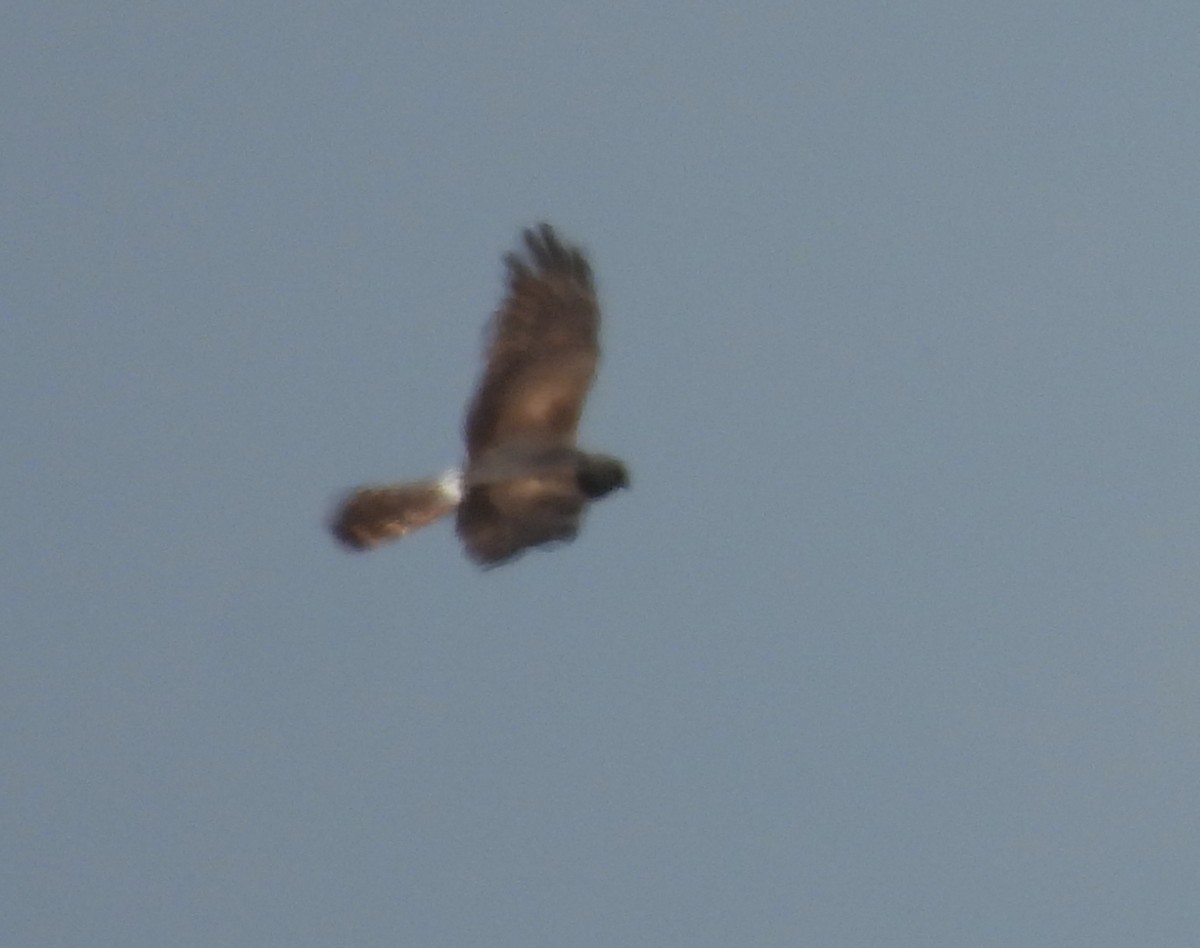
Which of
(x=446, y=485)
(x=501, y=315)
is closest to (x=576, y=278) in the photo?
(x=501, y=315)

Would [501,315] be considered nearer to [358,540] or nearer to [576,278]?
[576,278]

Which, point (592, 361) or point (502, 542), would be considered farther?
point (592, 361)

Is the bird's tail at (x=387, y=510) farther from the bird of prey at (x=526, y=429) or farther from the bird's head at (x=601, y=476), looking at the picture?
the bird's head at (x=601, y=476)

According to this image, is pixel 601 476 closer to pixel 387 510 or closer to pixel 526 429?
pixel 526 429

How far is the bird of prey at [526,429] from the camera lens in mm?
11852

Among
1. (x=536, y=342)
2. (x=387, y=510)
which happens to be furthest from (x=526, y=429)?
(x=387, y=510)

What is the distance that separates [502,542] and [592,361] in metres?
1.43

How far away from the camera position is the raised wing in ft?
39.6

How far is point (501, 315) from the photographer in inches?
478

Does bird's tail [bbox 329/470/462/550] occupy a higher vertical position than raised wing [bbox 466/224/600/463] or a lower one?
lower

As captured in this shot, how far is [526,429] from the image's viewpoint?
12180 millimetres

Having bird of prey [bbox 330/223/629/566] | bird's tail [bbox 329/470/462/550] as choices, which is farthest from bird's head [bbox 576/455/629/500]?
bird's tail [bbox 329/470/462/550]

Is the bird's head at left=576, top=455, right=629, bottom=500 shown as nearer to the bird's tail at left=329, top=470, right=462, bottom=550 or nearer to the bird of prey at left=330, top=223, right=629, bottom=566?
the bird of prey at left=330, top=223, right=629, bottom=566

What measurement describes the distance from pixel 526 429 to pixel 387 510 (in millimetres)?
964
